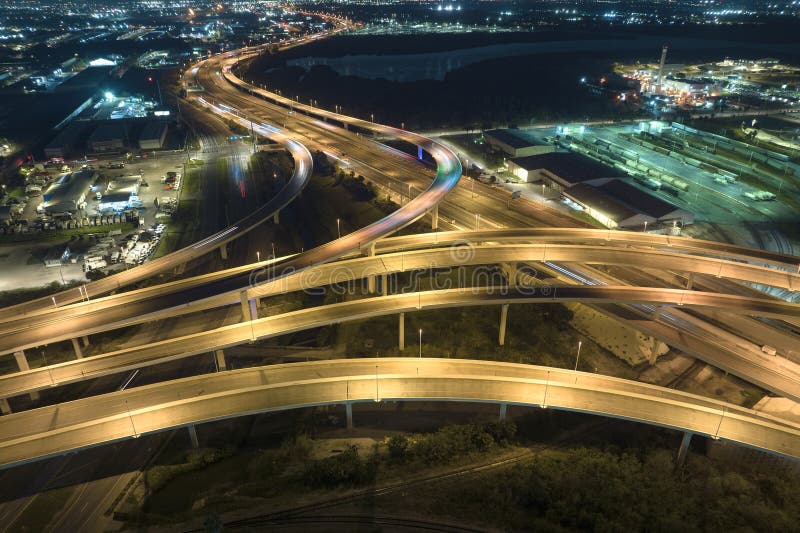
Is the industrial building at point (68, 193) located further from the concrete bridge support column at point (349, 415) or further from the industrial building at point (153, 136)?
the concrete bridge support column at point (349, 415)

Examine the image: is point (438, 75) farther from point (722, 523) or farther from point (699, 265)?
point (722, 523)

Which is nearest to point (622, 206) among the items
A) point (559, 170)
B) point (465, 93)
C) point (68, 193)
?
point (559, 170)

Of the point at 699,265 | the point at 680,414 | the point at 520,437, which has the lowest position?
Result: the point at 520,437

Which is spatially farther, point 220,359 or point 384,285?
point 384,285

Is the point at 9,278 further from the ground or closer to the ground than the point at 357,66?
closer to the ground

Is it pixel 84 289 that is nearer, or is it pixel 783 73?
pixel 84 289

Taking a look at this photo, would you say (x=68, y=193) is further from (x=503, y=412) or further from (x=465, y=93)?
(x=465, y=93)

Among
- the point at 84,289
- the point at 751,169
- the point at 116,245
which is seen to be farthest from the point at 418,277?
the point at 751,169
